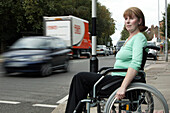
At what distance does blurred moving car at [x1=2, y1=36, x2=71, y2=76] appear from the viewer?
1000 centimetres

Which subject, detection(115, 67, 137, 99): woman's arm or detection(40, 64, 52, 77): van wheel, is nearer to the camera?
detection(115, 67, 137, 99): woman's arm

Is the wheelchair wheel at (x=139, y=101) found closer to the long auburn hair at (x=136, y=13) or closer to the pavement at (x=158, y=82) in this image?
the long auburn hair at (x=136, y=13)

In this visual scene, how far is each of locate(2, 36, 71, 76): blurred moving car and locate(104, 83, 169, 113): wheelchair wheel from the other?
7.31m

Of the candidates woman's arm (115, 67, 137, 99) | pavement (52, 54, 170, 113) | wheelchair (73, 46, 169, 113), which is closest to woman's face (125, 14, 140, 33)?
wheelchair (73, 46, 169, 113)

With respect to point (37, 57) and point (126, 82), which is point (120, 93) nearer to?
point (126, 82)

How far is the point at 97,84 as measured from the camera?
3.05m

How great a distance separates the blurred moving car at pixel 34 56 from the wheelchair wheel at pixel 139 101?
731cm

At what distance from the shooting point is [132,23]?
10.1 ft

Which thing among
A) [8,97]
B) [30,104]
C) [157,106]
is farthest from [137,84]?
[8,97]

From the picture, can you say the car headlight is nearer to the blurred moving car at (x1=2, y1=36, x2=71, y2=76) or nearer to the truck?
the blurred moving car at (x1=2, y1=36, x2=71, y2=76)

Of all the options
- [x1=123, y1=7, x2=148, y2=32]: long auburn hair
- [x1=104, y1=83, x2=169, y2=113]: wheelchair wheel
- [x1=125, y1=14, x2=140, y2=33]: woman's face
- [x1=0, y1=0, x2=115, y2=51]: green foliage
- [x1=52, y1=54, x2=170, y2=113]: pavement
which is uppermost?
[x1=0, y1=0, x2=115, y2=51]: green foliage

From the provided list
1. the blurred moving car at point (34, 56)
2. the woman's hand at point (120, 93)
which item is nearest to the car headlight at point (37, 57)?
the blurred moving car at point (34, 56)

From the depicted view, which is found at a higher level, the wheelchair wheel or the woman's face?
the woman's face

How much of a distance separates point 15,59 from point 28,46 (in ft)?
2.95
